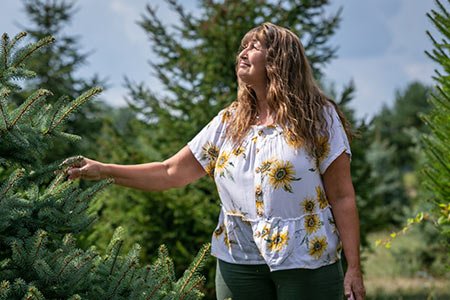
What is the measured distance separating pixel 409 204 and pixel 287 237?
14839 mm

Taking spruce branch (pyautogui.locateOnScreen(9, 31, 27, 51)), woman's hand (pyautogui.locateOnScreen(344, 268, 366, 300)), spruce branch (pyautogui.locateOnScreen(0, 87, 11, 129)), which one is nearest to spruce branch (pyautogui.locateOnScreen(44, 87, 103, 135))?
spruce branch (pyautogui.locateOnScreen(0, 87, 11, 129))

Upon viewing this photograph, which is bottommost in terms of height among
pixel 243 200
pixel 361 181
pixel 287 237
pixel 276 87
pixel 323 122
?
pixel 287 237

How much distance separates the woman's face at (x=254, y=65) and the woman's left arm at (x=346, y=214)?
0.46 m

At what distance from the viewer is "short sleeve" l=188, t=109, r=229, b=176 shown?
2.69 meters

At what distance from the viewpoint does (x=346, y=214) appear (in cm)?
246

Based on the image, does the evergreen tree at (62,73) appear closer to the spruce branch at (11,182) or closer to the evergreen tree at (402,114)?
the spruce branch at (11,182)

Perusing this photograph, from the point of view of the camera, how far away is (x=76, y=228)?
2166 mm

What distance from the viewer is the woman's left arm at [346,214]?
2.46 metres

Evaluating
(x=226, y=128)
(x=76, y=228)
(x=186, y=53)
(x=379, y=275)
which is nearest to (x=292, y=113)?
(x=226, y=128)

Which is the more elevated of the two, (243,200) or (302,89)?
(302,89)

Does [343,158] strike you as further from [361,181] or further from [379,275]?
[379,275]

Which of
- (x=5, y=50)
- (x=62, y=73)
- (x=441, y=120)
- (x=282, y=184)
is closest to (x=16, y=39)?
(x=5, y=50)

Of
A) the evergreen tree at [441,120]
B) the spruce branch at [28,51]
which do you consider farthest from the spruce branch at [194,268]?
the evergreen tree at [441,120]

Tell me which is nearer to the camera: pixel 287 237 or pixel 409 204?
pixel 287 237
